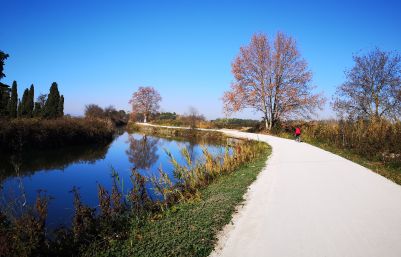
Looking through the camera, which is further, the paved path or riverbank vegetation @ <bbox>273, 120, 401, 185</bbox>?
riverbank vegetation @ <bbox>273, 120, 401, 185</bbox>

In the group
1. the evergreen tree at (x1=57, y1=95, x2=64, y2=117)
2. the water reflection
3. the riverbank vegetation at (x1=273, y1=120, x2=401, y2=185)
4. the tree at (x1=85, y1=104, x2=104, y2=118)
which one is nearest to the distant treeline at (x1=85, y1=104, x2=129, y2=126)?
the tree at (x1=85, y1=104, x2=104, y2=118)

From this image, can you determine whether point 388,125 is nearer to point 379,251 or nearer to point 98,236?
point 379,251

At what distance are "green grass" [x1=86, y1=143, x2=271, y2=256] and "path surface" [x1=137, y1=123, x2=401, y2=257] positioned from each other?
24 cm

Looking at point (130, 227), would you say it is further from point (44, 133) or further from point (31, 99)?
point (31, 99)

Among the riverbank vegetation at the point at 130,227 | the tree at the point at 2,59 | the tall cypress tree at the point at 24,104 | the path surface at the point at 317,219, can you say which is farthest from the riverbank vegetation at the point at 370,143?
the tall cypress tree at the point at 24,104

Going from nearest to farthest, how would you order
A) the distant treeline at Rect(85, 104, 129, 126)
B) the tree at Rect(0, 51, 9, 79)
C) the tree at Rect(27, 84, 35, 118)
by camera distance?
1. the tree at Rect(0, 51, 9, 79)
2. the tree at Rect(27, 84, 35, 118)
3. the distant treeline at Rect(85, 104, 129, 126)

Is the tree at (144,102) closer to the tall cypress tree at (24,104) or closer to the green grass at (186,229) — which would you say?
the tall cypress tree at (24,104)

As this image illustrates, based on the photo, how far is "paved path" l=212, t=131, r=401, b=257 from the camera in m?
3.99

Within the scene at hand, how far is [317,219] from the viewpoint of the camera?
502cm

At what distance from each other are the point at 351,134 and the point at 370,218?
13181mm

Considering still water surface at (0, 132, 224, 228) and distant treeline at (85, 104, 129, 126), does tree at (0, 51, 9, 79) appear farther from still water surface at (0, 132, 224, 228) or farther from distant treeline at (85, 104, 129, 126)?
distant treeline at (85, 104, 129, 126)

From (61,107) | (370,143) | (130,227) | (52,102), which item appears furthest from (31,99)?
(130,227)

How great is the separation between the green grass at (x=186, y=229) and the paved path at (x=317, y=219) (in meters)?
0.23

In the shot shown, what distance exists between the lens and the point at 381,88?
25766 mm
